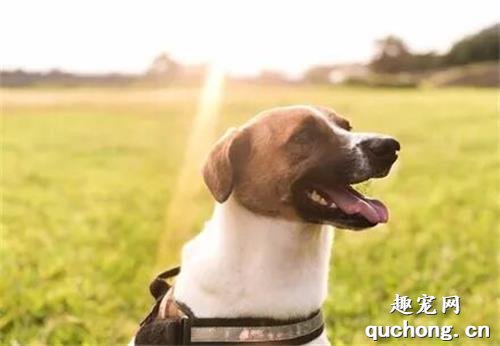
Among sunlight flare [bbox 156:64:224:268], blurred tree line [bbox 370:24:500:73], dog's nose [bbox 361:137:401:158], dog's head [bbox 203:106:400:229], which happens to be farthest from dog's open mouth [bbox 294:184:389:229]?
blurred tree line [bbox 370:24:500:73]

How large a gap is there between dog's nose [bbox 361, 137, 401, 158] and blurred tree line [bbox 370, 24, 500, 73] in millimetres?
2125

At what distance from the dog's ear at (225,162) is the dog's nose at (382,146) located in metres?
0.38

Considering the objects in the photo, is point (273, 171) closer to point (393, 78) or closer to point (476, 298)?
point (476, 298)

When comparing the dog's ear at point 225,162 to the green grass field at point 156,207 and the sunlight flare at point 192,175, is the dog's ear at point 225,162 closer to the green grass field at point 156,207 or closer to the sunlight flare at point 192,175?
the green grass field at point 156,207

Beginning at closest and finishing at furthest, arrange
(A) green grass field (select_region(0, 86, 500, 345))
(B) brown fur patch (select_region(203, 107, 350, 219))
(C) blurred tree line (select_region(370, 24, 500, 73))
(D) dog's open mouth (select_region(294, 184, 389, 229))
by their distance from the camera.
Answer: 1. (D) dog's open mouth (select_region(294, 184, 389, 229))
2. (B) brown fur patch (select_region(203, 107, 350, 219))
3. (A) green grass field (select_region(0, 86, 500, 345))
4. (C) blurred tree line (select_region(370, 24, 500, 73))

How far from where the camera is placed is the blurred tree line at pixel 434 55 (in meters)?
5.30

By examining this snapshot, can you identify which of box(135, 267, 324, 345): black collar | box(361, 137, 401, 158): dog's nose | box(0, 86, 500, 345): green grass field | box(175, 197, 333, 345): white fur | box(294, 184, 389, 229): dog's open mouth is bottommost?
box(0, 86, 500, 345): green grass field

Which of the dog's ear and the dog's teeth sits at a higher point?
the dog's ear

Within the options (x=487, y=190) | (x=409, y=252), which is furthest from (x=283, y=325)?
(x=487, y=190)

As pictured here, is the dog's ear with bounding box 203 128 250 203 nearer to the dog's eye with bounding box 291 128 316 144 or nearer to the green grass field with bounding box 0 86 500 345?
the dog's eye with bounding box 291 128 316 144

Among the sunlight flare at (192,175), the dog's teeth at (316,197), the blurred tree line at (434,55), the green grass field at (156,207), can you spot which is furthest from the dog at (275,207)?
the blurred tree line at (434,55)

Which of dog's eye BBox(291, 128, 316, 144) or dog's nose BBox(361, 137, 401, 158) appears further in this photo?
dog's eye BBox(291, 128, 316, 144)

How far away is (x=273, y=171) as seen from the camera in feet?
10.4

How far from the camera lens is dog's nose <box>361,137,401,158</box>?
3072mm
